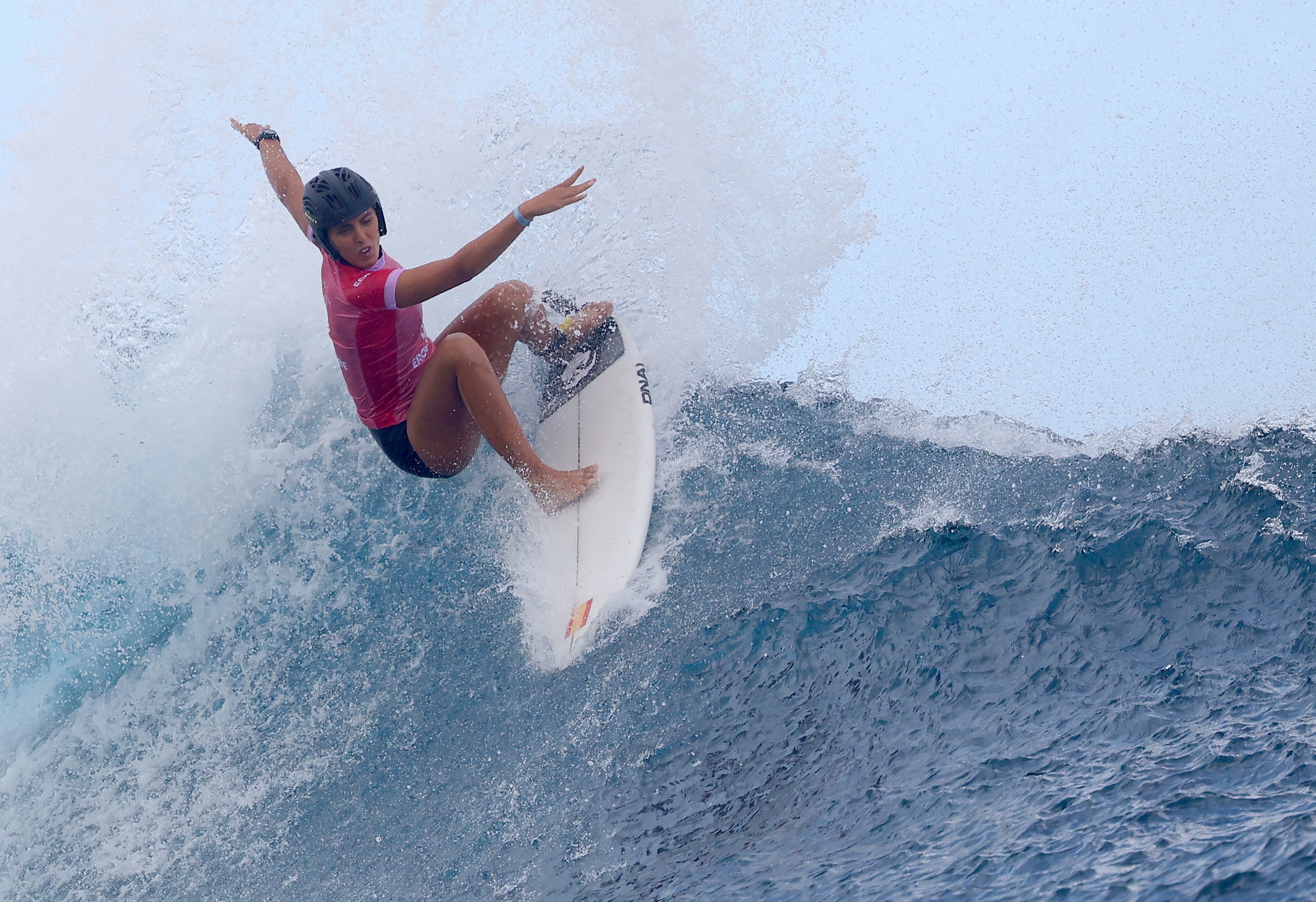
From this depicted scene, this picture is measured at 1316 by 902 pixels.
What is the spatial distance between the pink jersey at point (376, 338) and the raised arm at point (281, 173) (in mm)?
246

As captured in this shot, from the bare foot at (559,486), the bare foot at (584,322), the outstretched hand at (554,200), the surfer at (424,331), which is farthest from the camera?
the bare foot at (584,322)

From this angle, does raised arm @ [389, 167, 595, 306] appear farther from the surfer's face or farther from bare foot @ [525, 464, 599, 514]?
bare foot @ [525, 464, 599, 514]

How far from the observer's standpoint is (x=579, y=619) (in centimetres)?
372

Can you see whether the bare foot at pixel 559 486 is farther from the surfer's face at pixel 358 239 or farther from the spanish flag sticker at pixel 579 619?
the surfer's face at pixel 358 239

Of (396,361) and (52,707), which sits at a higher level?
(396,361)

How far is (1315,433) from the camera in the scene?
430 centimetres

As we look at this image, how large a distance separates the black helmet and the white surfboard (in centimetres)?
153

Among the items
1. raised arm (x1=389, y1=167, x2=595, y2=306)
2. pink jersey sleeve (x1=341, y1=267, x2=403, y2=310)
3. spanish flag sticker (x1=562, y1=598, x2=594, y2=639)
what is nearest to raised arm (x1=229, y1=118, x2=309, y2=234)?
pink jersey sleeve (x1=341, y1=267, x2=403, y2=310)

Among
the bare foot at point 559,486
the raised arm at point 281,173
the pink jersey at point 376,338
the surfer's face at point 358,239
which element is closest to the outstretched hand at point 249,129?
the raised arm at point 281,173

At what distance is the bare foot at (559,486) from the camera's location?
3.92 metres

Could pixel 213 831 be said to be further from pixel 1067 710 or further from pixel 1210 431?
pixel 1210 431

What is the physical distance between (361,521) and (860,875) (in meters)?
2.79

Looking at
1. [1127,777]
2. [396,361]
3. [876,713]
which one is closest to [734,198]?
[396,361]

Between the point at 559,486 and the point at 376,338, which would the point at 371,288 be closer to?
the point at 376,338
